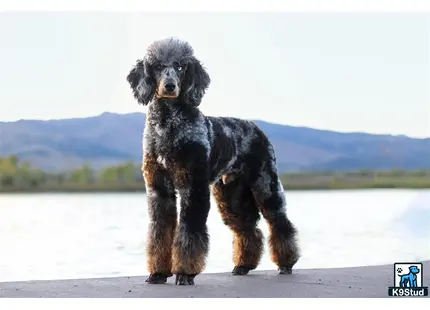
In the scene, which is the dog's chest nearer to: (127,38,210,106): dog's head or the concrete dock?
(127,38,210,106): dog's head

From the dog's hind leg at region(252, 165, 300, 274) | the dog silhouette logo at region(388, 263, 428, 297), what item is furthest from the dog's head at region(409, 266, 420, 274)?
the dog's hind leg at region(252, 165, 300, 274)

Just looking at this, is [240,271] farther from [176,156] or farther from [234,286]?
[176,156]

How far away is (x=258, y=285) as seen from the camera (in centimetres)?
698

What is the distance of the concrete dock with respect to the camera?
6.57 meters

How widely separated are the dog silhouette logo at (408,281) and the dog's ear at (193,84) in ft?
6.28

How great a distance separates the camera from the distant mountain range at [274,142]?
8.41 meters

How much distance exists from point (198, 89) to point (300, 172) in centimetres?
257

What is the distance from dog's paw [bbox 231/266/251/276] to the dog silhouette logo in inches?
51.5

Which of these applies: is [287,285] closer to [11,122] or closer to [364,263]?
[364,263]

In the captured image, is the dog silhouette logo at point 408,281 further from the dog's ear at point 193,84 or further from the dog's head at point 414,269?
the dog's ear at point 193,84

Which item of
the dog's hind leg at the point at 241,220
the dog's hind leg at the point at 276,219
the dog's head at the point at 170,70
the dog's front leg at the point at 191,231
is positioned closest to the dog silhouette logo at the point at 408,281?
the dog's hind leg at the point at 276,219

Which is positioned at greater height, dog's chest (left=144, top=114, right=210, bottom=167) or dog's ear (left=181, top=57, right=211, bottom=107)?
dog's ear (left=181, top=57, right=211, bottom=107)

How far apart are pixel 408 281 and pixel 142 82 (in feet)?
7.86
